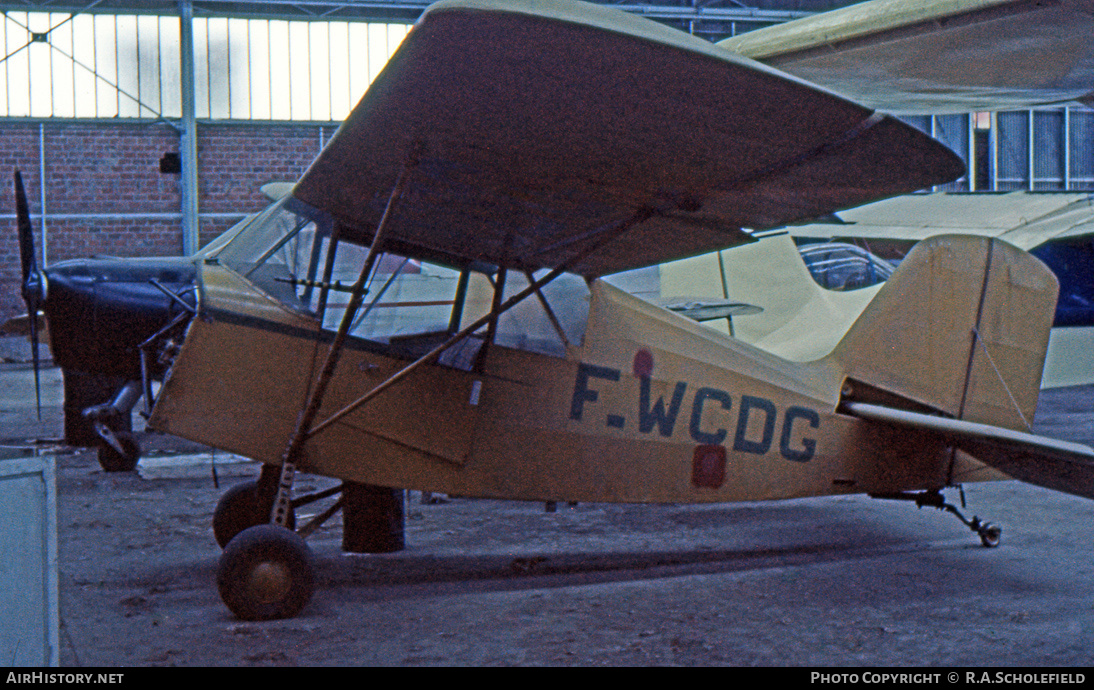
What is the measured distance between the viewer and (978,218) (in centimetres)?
1354

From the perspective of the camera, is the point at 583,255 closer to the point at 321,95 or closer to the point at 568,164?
the point at 568,164

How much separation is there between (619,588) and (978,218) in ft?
34.5

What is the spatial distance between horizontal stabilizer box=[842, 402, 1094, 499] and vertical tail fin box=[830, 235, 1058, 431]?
234 millimetres

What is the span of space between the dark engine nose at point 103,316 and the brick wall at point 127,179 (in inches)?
692

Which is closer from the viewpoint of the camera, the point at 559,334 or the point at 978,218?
the point at 559,334

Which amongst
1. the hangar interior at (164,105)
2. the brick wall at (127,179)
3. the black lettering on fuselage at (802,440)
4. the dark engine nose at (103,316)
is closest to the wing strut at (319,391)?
Answer: the dark engine nose at (103,316)

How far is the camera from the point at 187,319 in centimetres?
470

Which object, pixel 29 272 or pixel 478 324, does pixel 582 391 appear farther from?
pixel 29 272

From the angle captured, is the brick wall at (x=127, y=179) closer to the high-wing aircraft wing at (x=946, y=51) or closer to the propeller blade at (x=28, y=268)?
the high-wing aircraft wing at (x=946, y=51)

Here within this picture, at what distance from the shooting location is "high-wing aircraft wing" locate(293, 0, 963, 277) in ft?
9.25

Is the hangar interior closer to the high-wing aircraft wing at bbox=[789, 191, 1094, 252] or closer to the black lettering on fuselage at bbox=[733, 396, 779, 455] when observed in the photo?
the high-wing aircraft wing at bbox=[789, 191, 1094, 252]

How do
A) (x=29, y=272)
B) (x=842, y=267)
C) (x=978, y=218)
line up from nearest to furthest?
1. (x=29, y=272)
2. (x=842, y=267)
3. (x=978, y=218)

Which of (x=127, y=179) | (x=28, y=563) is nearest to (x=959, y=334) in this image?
(x=28, y=563)

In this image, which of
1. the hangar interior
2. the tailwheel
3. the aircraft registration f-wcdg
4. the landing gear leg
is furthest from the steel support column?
the tailwheel
